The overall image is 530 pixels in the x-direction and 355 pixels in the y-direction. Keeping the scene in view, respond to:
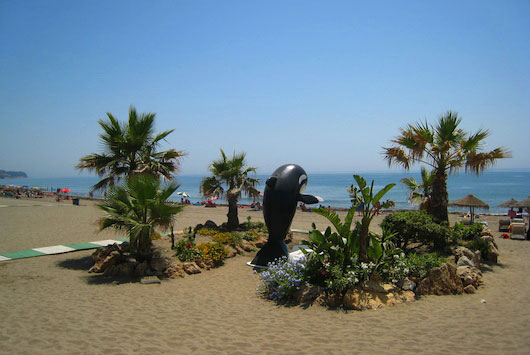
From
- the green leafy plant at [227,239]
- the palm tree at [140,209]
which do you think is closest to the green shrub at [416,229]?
the green leafy plant at [227,239]

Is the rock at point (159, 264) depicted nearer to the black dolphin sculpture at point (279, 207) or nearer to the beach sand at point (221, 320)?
the beach sand at point (221, 320)

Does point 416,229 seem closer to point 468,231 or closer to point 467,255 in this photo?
point 467,255

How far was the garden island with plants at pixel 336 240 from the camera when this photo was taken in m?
7.89

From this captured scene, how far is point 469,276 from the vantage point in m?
8.32

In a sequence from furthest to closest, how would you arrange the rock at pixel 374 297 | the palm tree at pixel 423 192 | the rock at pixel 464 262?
the palm tree at pixel 423 192 → the rock at pixel 464 262 → the rock at pixel 374 297

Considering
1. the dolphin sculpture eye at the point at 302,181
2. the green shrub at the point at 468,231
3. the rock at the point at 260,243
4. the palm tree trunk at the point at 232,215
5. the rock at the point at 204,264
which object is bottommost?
the rock at the point at 204,264

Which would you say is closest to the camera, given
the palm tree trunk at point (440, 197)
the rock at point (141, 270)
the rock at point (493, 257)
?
the rock at point (141, 270)

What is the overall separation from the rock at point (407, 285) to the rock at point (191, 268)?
5.43 metres

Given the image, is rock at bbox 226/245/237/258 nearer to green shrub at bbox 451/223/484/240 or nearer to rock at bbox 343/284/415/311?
rock at bbox 343/284/415/311

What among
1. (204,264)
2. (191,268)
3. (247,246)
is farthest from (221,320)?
(247,246)

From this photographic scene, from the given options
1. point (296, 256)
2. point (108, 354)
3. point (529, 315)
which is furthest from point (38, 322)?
point (529, 315)

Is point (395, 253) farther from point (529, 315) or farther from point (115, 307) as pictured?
point (115, 307)

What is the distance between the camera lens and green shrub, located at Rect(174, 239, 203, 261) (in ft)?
35.3

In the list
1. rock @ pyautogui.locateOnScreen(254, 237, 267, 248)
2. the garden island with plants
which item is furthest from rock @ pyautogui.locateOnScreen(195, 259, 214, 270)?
Answer: rock @ pyautogui.locateOnScreen(254, 237, 267, 248)
